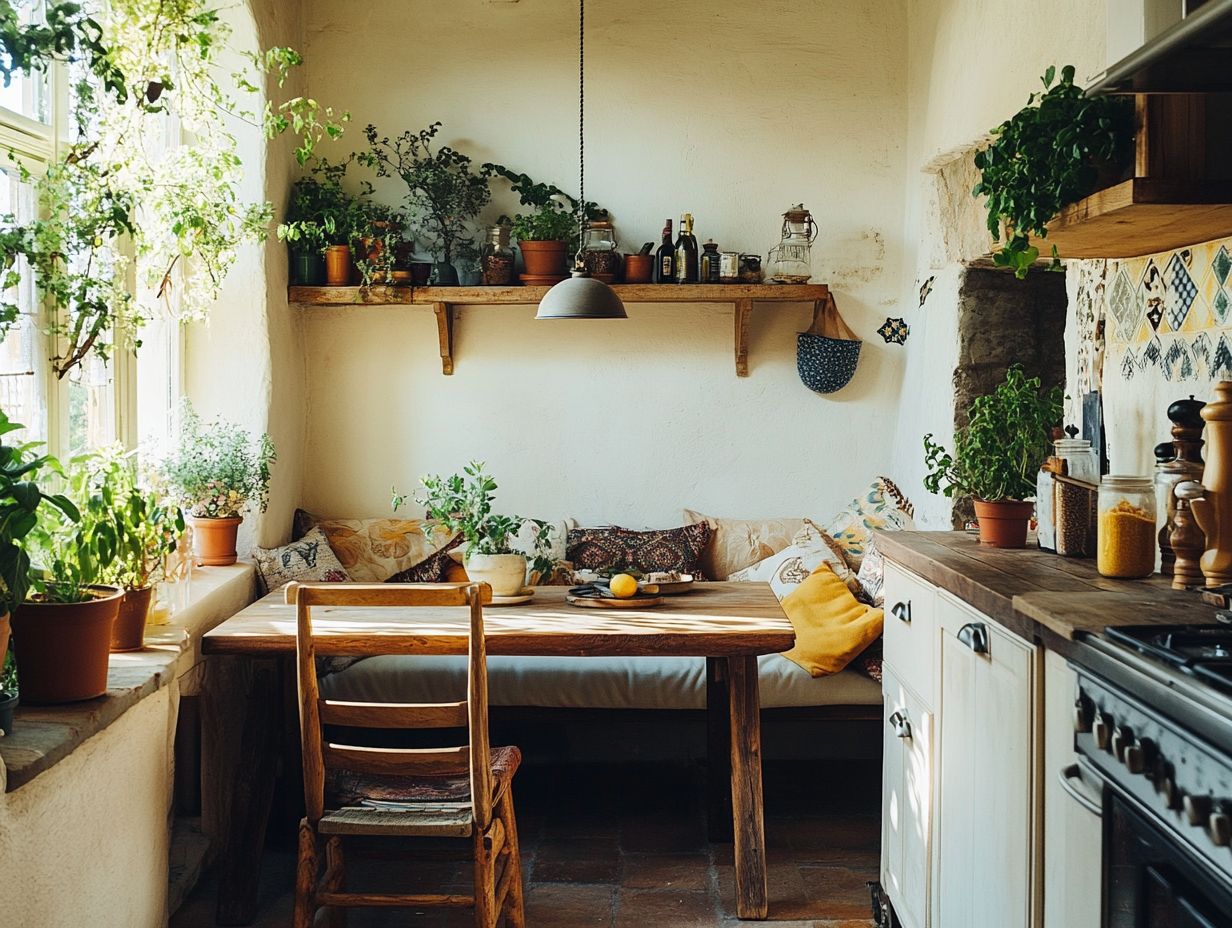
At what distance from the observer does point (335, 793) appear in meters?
2.83

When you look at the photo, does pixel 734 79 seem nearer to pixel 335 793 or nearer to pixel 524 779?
pixel 524 779

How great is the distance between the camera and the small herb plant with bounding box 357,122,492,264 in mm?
4840

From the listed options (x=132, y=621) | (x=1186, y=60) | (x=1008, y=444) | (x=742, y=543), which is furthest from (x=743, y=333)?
(x=1186, y=60)

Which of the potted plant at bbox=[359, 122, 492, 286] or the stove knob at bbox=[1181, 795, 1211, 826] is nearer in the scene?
the stove knob at bbox=[1181, 795, 1211, 826]

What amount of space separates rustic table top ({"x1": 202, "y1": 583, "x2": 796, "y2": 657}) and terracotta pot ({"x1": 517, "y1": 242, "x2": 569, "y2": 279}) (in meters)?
1.77

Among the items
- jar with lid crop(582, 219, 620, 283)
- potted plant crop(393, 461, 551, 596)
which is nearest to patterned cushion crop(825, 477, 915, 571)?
jar with lid crop(582, 219, 620, 283)

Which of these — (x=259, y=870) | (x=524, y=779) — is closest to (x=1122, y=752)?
(x=259, y=870)

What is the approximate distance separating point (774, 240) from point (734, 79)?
70 cm

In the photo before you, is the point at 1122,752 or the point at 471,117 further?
the point at 471,117

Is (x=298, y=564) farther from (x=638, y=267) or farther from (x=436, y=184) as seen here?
(x=638, y=267)

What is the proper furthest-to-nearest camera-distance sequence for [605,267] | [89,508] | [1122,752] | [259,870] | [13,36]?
1. [605,267]
2. [259,870]
3. [89,508]
4. [13,36]
5. [1122,752]

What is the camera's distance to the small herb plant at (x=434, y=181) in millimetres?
Result: 4840

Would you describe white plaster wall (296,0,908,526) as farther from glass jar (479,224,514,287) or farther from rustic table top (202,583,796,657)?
rustic table top (202,583,796,657)

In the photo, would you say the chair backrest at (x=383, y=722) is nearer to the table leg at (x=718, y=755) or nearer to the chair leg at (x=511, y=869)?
the chair leg at (x=511, y=869)
